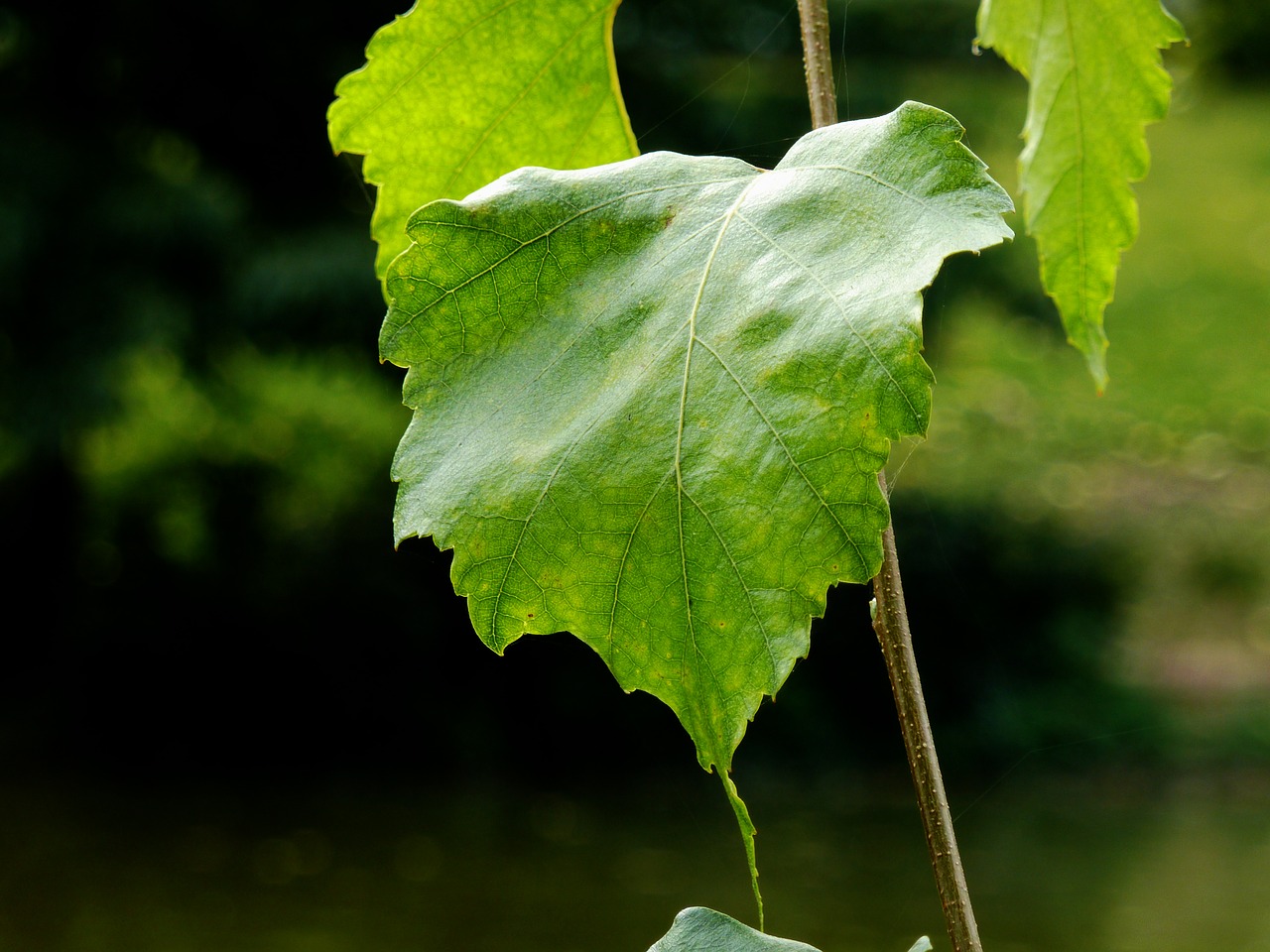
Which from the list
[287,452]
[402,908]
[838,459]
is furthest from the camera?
[287,452]

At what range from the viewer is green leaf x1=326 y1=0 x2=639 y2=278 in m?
0.36

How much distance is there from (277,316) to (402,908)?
2.33 metres

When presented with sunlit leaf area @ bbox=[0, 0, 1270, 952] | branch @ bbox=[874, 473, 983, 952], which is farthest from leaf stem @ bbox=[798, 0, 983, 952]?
sunlit leaf area @ bbox=[0, 0, 1270, 952]

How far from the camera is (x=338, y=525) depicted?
5.39m

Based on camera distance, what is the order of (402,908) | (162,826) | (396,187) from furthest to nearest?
(162,826)
(402,908)
(396,187)

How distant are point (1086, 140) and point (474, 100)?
6.5 inches

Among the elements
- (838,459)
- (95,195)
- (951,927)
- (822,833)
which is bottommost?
(822,833)

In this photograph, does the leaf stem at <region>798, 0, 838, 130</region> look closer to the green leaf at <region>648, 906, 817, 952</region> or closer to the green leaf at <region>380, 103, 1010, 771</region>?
the green leaf at <region>380, 103, 1010, 771</region>

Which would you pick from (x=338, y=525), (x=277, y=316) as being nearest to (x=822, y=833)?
(x=338, y=525)

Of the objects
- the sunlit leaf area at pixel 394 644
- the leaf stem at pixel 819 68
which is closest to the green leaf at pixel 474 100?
the leaf stem at pixel 819 68

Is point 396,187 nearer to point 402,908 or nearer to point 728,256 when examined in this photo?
point 728,256

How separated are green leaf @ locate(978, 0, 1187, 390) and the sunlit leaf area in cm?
396

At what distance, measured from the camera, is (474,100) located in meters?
0.37

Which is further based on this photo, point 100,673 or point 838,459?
point 100,673
